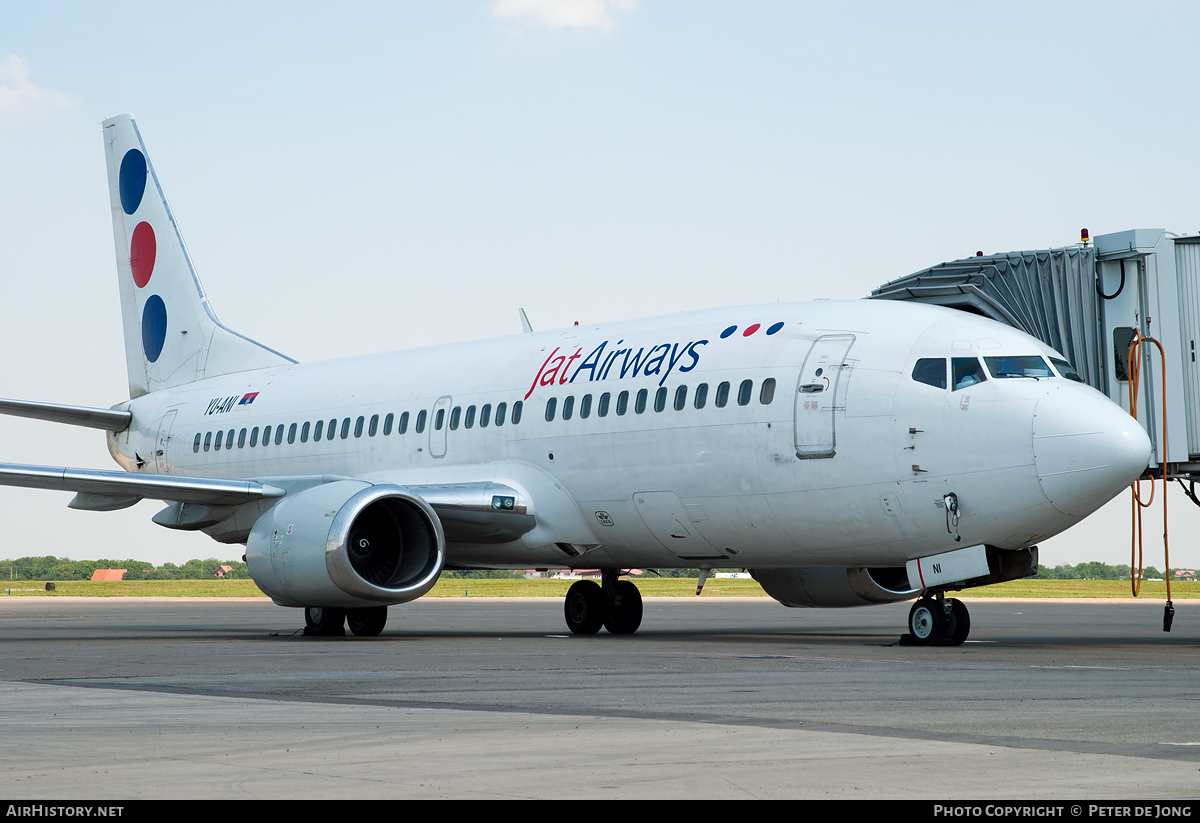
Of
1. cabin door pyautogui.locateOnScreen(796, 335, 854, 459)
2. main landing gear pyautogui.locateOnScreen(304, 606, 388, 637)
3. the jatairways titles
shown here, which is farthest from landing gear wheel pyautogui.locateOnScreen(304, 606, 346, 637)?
cabin door pyautogui.locateOnScreen(796, 335, 854, 459)

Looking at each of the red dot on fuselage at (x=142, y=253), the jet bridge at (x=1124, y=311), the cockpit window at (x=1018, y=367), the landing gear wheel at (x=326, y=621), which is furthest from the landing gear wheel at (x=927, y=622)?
the red dot on fuselage at (x=142, y=253)

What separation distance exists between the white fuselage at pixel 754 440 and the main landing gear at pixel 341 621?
1.49 metres

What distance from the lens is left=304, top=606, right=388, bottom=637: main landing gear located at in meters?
19.3

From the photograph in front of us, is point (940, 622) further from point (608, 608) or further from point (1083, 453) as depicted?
point (608, 608)

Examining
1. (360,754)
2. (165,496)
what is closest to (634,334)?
(165,496)

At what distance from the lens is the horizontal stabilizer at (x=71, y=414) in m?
23.3

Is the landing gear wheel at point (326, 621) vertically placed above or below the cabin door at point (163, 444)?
below

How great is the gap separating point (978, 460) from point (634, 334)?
216 inches

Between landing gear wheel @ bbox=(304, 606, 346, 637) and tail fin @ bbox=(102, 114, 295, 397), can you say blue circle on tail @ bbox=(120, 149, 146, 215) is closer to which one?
tail fin @ bbox=(102, 114, 295, 397)

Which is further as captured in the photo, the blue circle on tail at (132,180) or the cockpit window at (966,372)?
the blue circle on tail at (132,180)

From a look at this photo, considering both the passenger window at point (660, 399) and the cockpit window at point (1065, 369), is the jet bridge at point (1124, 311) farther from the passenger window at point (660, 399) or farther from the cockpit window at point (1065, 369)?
the passenger window at point (660, 399)

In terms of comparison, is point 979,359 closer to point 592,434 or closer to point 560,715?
point 592,434

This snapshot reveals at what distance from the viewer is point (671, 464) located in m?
17.1

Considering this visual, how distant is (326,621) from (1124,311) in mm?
10591
